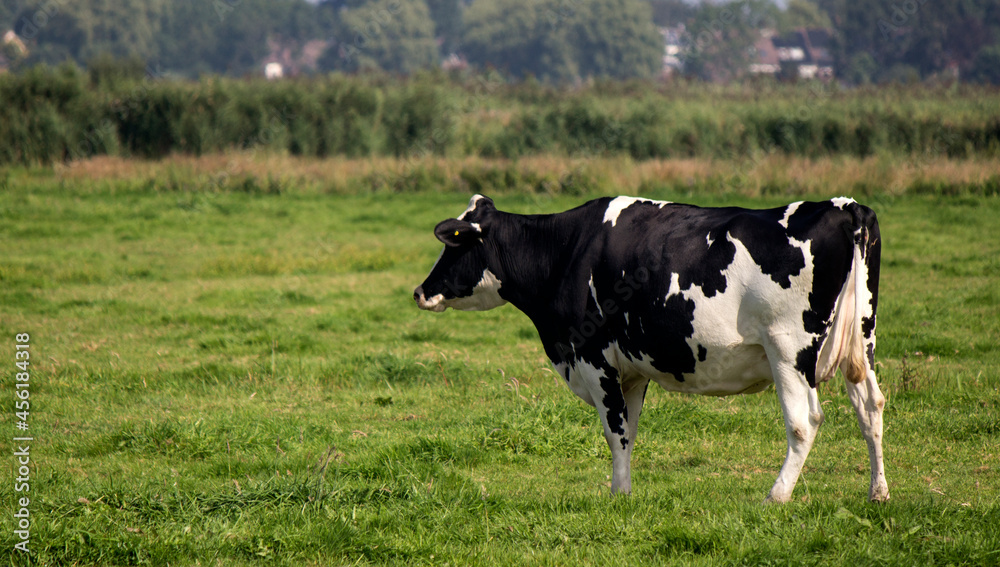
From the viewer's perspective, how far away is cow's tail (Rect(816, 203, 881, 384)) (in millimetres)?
4954

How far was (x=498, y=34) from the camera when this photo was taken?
8869 cm

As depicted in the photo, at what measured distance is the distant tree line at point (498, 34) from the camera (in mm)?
67375

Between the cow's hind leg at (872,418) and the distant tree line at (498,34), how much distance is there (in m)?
68.1

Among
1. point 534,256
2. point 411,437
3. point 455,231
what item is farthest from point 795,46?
point 455,231

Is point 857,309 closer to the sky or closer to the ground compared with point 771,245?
closer to the ground

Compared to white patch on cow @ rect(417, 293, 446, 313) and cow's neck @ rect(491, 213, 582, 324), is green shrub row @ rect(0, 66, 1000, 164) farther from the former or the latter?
white patch on cow @ rect(417, 293, 446, 313)

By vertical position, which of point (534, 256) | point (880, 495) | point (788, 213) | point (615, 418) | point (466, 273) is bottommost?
point (880, 495)

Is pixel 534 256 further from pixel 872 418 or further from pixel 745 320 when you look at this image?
pixel 872 418

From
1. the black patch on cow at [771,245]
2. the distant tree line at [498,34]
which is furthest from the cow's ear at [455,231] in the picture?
the distant tree line at [498,34]

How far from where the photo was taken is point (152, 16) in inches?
3438

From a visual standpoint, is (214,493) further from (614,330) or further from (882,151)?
(882,151)

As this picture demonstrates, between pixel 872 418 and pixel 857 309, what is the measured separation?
0.67 m

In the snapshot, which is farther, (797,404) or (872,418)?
(872,418)

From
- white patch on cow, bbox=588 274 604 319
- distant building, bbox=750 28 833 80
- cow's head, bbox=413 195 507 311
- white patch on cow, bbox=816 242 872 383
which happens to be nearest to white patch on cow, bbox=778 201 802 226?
white patch on cow, bbox=816 242 872 383
